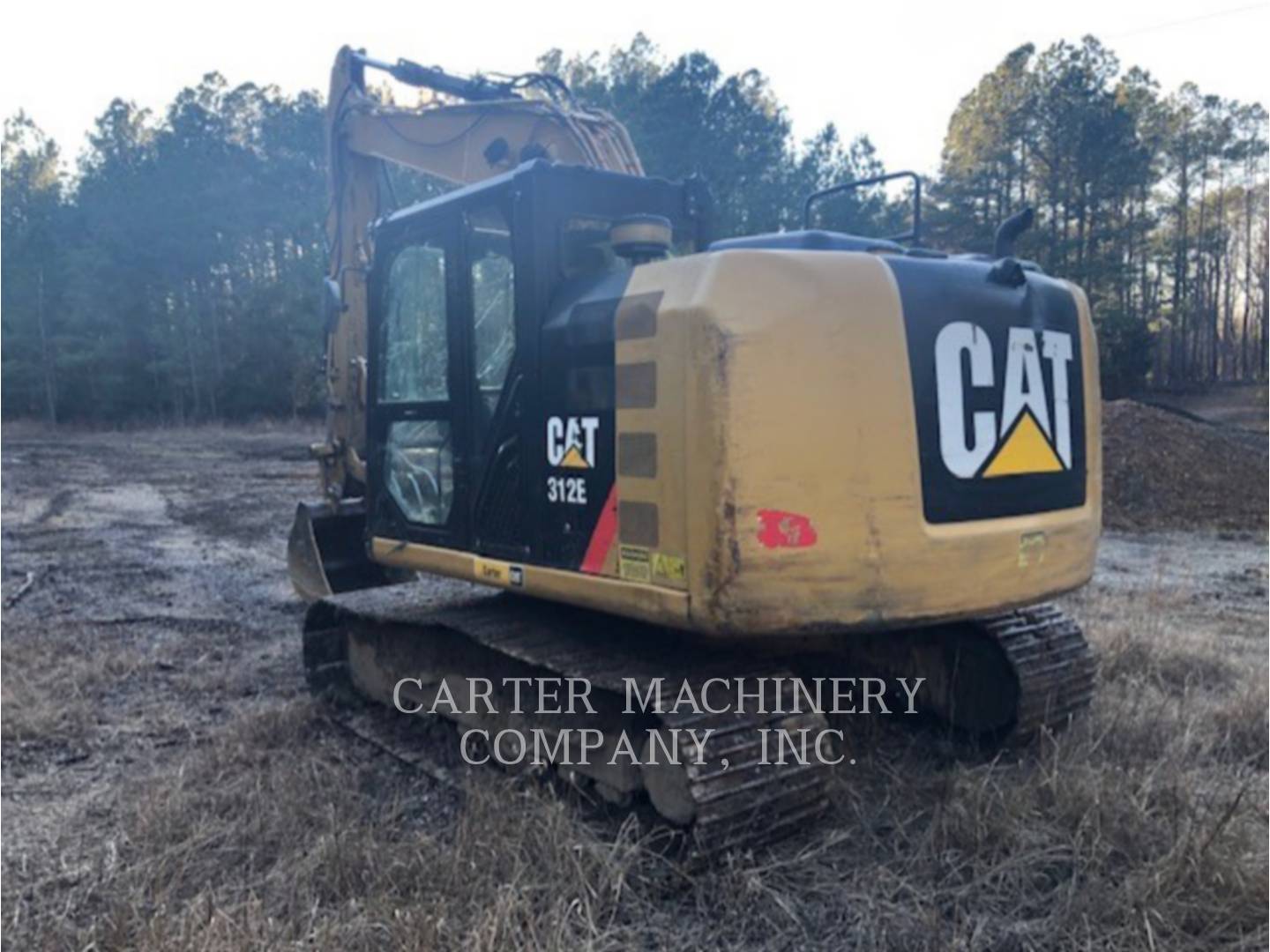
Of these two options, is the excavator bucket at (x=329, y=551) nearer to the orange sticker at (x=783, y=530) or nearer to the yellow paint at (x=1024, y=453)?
the orange sticker at (x=783, y=530)

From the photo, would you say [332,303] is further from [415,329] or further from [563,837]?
[563,837]

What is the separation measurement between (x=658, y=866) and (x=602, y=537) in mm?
1017

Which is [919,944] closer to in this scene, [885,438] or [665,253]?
[885,438]

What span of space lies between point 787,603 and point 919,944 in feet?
3.20

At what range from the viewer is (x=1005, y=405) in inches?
129

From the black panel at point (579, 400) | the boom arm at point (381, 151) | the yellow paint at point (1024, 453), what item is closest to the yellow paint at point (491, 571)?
the black panel at point (579, 400)

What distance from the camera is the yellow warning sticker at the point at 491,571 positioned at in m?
3.66

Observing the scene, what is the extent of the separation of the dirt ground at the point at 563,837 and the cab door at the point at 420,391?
1028 mm

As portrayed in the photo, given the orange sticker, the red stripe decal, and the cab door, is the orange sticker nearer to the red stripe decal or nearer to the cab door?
the red stripe decal

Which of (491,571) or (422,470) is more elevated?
(422,470)

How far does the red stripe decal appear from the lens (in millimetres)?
3195

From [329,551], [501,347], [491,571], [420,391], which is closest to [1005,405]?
[501,347]

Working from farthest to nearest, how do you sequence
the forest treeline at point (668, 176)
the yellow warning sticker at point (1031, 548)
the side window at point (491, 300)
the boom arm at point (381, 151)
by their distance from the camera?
the forest treeline at point (668, 176) < the boom arm at point (381, 151) < the side window at point (491, 300) < the yellow warning sticker at point (1031, 548)

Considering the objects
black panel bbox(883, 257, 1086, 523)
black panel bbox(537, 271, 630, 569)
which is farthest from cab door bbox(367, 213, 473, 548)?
black panel bbox(883, 257, 1086, 523)
